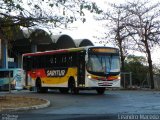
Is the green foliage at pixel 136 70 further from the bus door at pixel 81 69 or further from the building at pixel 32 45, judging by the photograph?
the bus door at pixel 81 69

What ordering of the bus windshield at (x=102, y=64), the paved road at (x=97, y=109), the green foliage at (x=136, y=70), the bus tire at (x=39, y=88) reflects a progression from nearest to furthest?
the paved road at (x=97, y=109), the bus windshield at (x=102, y=64), the bus tire at (x=39, y=88), the green foliage at (x=136, y=70)

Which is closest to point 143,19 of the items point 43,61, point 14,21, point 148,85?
point 148,85

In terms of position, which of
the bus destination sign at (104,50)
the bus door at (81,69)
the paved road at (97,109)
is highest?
the bus destination sign at (104,50)

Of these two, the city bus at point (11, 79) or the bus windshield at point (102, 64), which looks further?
the city bus at point (11, 79)

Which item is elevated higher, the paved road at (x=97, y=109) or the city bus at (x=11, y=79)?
the city bus at (x=11, y=79)

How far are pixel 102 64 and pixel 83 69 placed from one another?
1329 millimetres

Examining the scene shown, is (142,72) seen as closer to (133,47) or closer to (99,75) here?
(133,47)

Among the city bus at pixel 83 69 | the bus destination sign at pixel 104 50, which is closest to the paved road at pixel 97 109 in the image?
the city bus at pixel 83 69

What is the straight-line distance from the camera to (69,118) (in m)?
16.8

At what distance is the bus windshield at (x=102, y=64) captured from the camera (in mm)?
33722

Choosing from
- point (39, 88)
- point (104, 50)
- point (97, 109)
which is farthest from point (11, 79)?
point (97, 109)

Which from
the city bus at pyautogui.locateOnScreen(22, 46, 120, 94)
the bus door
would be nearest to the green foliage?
the city bus at pyautogui.locateOnScreen(22, 46, 120, 94)

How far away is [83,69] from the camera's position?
34.0 meters

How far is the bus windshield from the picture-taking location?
33722 millimetres
